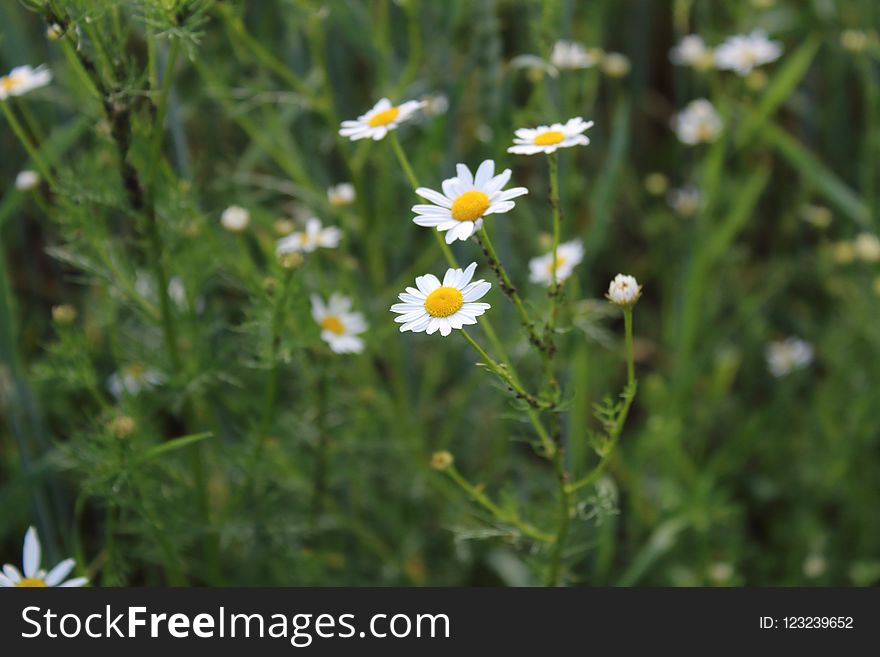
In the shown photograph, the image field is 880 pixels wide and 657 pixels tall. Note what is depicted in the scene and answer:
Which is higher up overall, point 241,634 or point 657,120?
point 657,120

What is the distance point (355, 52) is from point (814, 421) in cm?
125

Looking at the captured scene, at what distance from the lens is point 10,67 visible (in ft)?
5.21

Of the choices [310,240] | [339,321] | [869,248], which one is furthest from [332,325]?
[869,248]

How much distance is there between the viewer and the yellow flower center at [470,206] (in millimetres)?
954

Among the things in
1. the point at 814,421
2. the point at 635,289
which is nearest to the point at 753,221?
the point at 814,421

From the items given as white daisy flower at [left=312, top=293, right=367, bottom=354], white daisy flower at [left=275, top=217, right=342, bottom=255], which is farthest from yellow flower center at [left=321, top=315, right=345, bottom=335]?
white daisy flower at [left=275, top=217, right=342, bottom=255]

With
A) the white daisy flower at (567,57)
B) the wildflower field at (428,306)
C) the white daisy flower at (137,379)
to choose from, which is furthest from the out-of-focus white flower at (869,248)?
the white daisy flower at (137,379)

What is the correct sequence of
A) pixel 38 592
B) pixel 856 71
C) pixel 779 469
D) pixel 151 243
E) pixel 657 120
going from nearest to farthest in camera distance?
pixel 38 592 → pixel 151 243 → pixel 779 469 → pixel 856 71 → pixel 657 120

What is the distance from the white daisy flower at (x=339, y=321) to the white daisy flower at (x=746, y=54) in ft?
2.83

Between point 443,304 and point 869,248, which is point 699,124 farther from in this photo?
point 443,304

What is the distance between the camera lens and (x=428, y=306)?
0.94 meters

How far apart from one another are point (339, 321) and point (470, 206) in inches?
17.7

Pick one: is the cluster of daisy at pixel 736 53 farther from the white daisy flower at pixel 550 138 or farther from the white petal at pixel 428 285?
the white petal at pixel 428 285

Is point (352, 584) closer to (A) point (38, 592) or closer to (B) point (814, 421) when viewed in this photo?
(A) point (38, 592)
